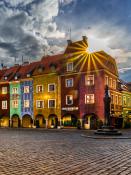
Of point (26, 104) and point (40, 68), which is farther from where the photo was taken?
point (26, 104)

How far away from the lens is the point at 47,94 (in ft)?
181

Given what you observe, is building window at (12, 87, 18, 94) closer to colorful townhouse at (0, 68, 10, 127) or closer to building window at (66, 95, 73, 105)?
colorful townhouse at (0, 68, 10, 127)

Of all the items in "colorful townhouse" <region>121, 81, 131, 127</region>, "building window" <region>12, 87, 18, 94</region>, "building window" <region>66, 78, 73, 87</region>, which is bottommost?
"colorful townhouse" <region>121, 81, 131, 127</region>

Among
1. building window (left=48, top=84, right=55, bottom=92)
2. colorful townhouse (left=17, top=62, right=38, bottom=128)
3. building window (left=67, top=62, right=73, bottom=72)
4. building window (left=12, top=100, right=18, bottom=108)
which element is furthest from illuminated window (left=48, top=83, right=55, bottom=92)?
building window (left=12, top=100, right=18, bottom=108)

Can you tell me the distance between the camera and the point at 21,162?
1064 centimetres

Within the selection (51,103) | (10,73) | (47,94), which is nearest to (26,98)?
(47,94)

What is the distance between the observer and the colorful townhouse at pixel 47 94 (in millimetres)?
54000

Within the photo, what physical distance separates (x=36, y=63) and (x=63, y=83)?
10984 mm

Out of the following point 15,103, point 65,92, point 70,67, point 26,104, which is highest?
point 70,67

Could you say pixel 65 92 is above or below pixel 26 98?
above

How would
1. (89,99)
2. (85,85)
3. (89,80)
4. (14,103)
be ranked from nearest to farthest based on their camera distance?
(89,99)
(89,80)
(85,85)
(14,103)

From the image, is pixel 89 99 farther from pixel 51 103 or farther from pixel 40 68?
pixel 40 68

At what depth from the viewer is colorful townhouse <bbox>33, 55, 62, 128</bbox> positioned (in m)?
54.0

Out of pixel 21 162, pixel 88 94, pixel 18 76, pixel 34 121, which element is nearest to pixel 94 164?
pixel 21 162
